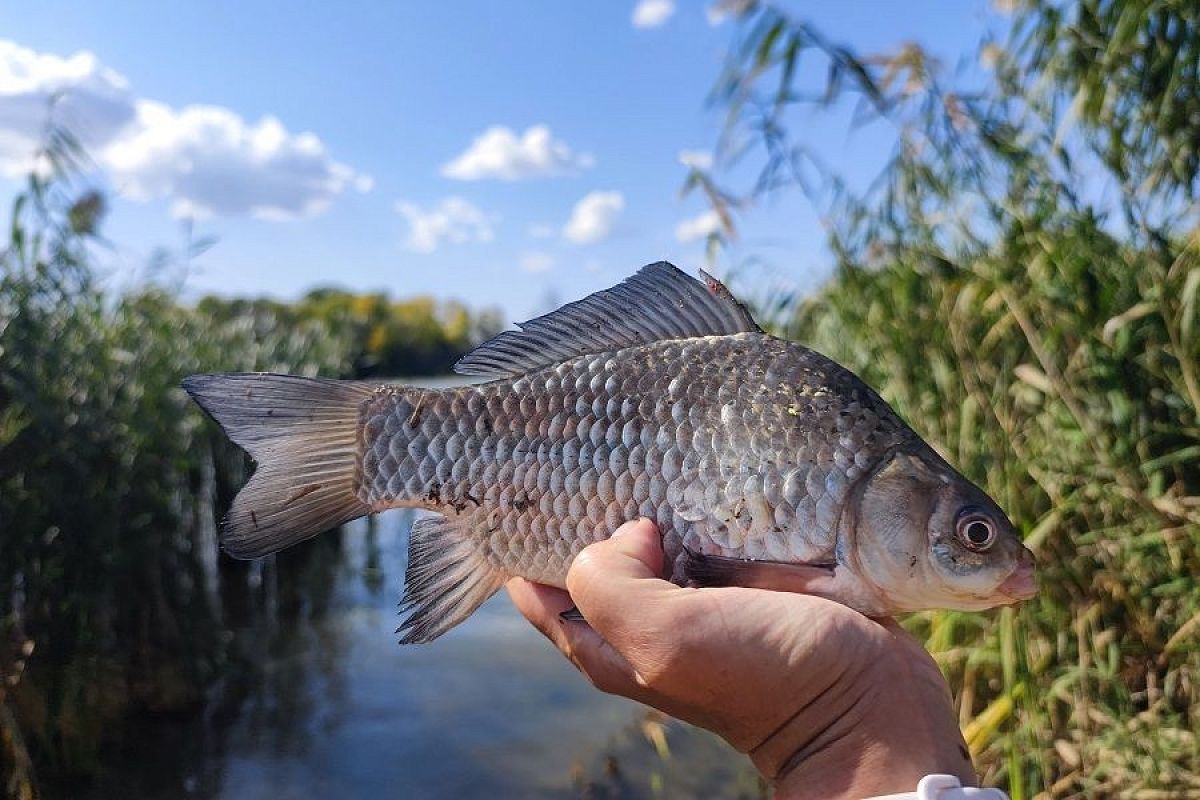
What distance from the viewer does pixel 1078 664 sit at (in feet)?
11.3

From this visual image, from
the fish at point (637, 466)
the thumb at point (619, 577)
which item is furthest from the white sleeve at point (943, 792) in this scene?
the thumb at point (619, 577)

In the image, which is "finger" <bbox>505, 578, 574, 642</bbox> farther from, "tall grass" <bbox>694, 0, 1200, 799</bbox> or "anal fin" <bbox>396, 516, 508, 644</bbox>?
"tall grass" <bbox>694, 0, 1200, 799</bbox>

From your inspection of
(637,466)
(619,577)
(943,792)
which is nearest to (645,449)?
(637,466)

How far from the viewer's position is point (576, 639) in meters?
1.87

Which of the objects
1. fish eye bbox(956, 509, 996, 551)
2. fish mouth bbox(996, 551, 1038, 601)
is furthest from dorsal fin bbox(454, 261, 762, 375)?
fish mouth bbox(996, 551, 1038, 601)

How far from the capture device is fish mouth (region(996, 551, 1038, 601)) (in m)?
1.61

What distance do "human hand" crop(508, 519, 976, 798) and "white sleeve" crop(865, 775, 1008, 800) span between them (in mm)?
75

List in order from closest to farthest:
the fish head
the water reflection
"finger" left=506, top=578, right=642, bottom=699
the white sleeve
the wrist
A: the white sleeve < the wrist < the fish head < "finger" left=506, top=578, right=642, bottom=699 < the water reflection

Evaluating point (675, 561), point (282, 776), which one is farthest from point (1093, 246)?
point (282, 776)

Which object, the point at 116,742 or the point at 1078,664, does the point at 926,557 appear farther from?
the point at 116,742

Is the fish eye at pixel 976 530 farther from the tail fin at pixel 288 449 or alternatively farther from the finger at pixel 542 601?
the tail fin at pixel 288 449

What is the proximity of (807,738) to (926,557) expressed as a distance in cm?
38

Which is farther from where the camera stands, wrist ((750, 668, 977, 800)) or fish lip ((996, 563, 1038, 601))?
fish lip ((996, 563, 1038, 601))

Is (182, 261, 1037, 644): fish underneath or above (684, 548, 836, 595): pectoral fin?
above
